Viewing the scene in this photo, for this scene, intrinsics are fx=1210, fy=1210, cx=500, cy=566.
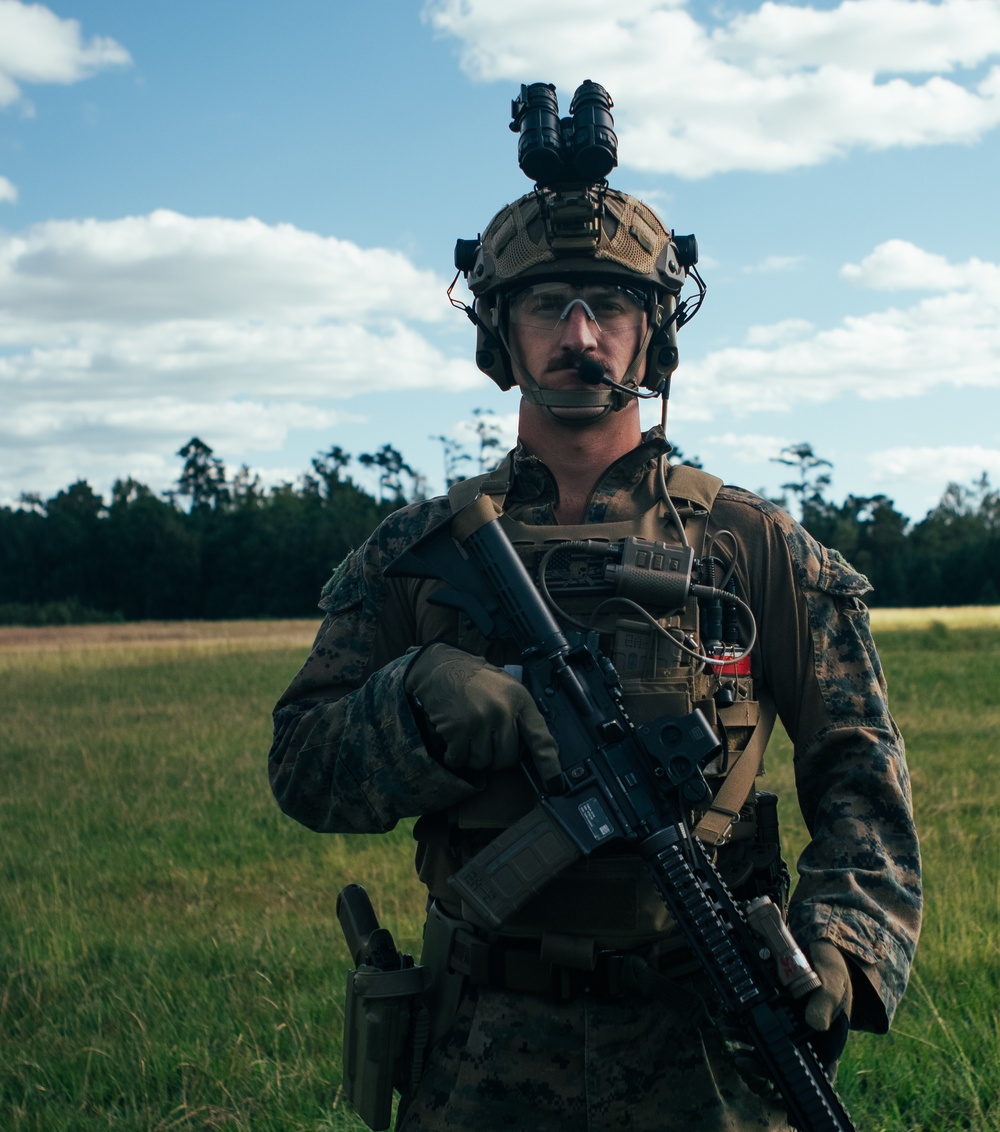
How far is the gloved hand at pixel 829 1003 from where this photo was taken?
2.23 m

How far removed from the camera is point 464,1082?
2.48 m

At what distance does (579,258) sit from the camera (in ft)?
9.34

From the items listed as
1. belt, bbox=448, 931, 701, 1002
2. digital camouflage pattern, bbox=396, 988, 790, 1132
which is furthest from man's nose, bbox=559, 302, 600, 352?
digital camouflage pattern, bbox=396, 988, 790, 1132

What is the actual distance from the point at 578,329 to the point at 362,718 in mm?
1026

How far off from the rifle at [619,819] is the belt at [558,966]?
0.14 meters

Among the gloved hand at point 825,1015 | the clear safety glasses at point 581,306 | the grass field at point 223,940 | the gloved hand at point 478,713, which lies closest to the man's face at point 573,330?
the clear safety glasses at point 581,306

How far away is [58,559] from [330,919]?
8438 cm

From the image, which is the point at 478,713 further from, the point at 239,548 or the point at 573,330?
the point at 239,548

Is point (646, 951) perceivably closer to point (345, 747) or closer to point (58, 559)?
point (345, 747)

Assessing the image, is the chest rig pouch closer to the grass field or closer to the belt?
the belt

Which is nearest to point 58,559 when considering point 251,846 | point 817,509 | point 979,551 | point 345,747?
point 817,509

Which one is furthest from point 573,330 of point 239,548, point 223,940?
point 239,548

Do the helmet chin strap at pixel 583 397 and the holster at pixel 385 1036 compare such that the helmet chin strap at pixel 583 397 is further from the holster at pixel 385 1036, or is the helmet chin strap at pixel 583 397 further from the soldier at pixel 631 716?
the holster at pixel 385 1036

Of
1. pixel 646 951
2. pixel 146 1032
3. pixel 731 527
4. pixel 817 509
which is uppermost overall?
pixel 817 509
